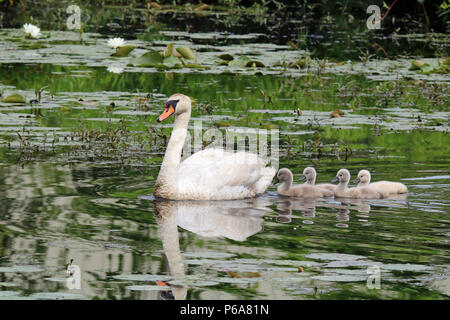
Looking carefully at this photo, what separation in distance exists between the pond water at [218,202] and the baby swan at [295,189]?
14 centimetres

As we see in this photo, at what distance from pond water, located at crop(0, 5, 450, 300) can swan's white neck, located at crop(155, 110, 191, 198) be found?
15 centimetres

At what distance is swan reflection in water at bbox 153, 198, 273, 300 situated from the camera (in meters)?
7.63

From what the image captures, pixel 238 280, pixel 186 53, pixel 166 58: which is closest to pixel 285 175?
pixel 238 280

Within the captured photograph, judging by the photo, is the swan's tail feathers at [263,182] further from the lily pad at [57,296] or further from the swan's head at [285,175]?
the lily pad at [57,296]

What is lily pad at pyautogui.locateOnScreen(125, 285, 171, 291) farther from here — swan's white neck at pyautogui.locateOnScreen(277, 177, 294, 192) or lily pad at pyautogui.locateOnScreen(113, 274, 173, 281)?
swan's white neck at pyautogui.locateOnScreen(277, 177, 294, 192)

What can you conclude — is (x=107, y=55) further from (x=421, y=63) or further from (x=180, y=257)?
(x=180, y=257)

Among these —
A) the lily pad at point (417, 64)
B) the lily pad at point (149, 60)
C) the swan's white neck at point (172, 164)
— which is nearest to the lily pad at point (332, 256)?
the swan's white neck at point (172, 164)

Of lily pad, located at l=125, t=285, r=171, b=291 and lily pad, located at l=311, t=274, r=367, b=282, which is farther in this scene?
lily pad, located at l=311, t=274, r=367, b=282

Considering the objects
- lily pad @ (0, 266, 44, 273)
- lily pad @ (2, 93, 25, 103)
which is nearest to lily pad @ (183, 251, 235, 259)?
lily pad @ (0, 266, 44, 273)

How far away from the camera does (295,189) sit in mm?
9914

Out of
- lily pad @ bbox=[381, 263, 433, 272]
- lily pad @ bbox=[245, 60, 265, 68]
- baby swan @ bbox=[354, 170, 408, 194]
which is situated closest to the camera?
lily pad @ bbox=[381, 263, 433, 272]

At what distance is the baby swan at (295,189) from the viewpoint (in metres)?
9.88

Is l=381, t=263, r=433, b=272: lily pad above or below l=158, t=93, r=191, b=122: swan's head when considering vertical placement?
below

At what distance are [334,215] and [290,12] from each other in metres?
20.0
